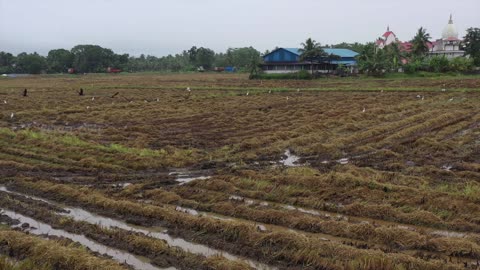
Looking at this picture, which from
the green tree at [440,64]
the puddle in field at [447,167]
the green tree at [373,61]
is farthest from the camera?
the green tree at [440,64]

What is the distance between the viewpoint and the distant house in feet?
197

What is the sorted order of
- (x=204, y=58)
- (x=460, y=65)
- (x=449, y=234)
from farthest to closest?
(x=204, y=58)
(x=460, y=65)
(x=449, y=234)

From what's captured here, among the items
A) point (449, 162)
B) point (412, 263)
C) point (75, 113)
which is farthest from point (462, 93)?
point (412, 263)

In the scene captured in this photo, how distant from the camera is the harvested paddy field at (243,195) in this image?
6.45m

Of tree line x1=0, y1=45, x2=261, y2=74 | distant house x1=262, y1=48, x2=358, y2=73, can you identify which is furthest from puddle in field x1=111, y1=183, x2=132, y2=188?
tree line x1=0, y1=45, x2=261, y2=74

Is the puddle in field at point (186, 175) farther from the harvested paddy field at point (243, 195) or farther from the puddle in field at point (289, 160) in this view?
the puddle in field at point (289, 160)

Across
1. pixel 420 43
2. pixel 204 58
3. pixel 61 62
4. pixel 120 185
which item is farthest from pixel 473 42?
pixel 61 62

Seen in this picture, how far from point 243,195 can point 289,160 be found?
3.86 m

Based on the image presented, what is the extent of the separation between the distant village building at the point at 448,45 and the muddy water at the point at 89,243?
7685 centimetres

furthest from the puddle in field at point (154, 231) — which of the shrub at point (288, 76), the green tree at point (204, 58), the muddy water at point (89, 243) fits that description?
the green tree at point (204, 58)

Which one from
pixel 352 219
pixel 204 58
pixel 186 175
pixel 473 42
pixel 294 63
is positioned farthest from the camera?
pixel 204 58

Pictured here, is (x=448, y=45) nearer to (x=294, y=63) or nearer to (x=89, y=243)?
(x=294, y=63)

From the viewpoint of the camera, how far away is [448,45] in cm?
7619

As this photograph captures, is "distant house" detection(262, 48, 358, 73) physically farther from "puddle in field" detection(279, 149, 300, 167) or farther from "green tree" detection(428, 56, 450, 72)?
"puddle in field" detection(279, 149, 300, 167)
